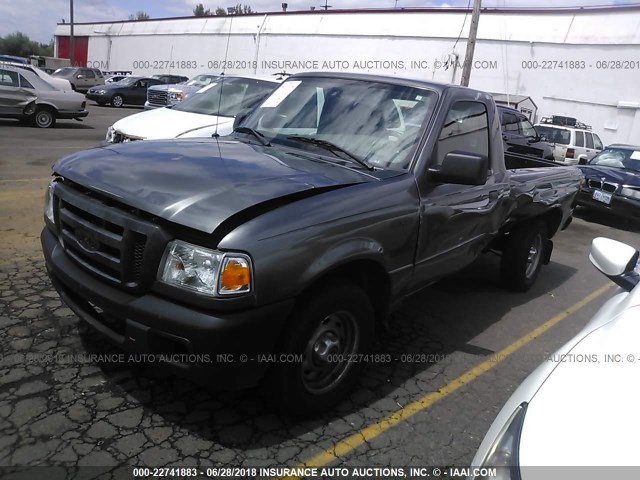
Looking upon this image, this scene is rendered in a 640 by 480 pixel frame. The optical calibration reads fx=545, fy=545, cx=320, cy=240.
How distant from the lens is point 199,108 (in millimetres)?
7984

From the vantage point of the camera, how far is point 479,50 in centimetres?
3062

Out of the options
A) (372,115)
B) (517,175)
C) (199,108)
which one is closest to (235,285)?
(372,115)

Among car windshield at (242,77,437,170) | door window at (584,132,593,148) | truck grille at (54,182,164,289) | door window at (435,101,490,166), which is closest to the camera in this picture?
truck grille at (54,182,164,289)

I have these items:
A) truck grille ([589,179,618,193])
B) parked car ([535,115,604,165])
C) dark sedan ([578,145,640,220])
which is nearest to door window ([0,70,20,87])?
dark sedan ([578,145,640,220])

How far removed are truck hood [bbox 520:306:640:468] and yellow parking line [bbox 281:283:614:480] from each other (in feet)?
3.81

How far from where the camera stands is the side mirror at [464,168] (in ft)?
10.7

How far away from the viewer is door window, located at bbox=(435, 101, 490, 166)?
12.3 feet

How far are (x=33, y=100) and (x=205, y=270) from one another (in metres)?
14.9

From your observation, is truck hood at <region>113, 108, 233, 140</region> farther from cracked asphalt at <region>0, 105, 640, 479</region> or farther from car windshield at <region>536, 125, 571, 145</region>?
car windshield at <region>536, 125, 571, 145</region>

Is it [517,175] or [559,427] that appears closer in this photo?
[559,427]

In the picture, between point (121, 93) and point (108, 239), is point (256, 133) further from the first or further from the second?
point (121, 93)

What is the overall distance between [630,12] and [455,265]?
2803cm

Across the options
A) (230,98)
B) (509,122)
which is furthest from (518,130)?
(230,98)

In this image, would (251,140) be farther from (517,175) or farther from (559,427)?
(559,427)
